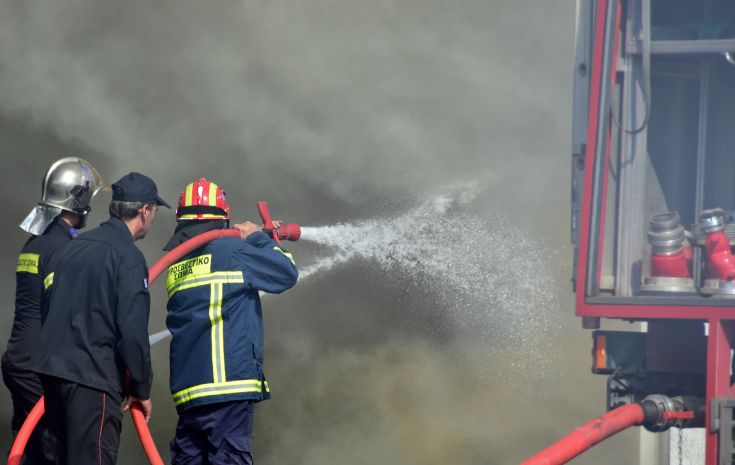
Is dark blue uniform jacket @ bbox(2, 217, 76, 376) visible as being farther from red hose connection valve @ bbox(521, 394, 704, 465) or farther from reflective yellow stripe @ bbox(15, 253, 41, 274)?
red hose connection valve @ bbox(521, 394, 704, 465)

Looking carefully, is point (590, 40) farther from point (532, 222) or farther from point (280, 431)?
point (280, 431)

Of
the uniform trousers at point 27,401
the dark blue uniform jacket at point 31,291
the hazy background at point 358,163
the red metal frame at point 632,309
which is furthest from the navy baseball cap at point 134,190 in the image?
the hazy background at point 358,163

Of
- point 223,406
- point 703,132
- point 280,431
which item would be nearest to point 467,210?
point 280,431

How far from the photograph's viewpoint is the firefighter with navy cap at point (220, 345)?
440cm

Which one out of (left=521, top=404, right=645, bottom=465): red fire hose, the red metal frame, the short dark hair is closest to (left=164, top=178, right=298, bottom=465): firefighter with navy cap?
the short dark hair

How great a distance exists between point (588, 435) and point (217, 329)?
6.84ft

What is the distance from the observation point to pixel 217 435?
14.4ft

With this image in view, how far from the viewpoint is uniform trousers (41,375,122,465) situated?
12.8 feet

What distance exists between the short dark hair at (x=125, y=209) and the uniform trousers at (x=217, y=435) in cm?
89

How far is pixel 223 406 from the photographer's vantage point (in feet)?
14.5

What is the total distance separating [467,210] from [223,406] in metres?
5.12

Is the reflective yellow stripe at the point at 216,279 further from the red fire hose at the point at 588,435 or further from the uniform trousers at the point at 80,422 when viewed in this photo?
the red fire hose at the point at 588,435

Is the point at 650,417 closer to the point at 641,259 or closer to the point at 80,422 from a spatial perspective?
the point at 641,259

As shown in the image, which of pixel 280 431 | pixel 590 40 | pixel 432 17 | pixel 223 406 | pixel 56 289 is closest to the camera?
pixel 56 289
